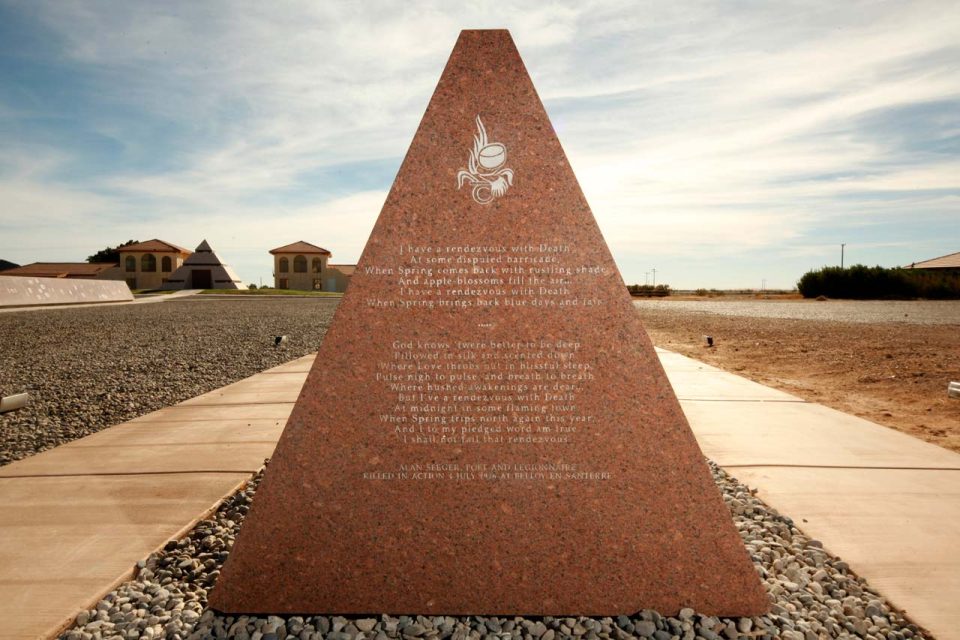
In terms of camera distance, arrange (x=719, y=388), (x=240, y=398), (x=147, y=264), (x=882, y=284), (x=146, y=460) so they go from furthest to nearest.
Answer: (x=147, y=264) < (x=882, y=284) < (x=719, y=388) < (x=240, y=398) < (x=146, y=460)

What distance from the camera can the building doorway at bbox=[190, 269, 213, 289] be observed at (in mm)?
55562

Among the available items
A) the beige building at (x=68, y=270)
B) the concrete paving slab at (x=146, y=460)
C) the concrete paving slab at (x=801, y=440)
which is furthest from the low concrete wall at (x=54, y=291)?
the beige building at (x=68, y=270)

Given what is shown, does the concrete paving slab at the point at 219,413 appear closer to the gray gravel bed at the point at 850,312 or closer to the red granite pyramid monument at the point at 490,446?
the red granite pyramid monument at the point at 490,446

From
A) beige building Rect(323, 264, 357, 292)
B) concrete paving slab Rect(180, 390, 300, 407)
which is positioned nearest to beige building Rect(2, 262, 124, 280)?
beige building Rect(323, 264, 357, 292)

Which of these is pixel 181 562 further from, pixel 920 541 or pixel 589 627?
pixel 920 541

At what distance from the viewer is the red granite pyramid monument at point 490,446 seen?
7.93ft

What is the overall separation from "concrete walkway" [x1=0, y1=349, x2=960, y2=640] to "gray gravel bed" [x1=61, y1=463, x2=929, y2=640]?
0.39 feet

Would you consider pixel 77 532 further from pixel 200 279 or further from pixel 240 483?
pixel 200 279

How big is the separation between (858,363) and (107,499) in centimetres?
1093

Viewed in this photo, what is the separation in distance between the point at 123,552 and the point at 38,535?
61cm

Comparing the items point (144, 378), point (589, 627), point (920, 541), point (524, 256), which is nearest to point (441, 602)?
point (589, 627)

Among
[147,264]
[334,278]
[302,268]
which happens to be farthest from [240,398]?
[147,264]

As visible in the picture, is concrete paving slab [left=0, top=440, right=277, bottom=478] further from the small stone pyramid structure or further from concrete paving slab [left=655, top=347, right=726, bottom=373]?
the small stone pyramid structure

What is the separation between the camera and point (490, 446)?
2.46 m
